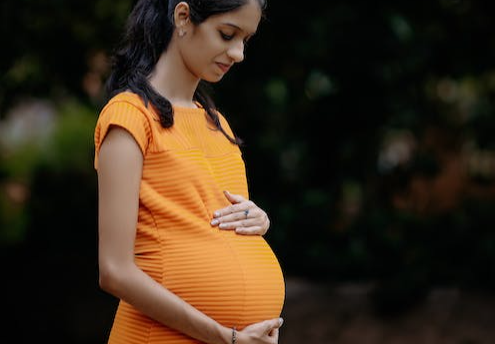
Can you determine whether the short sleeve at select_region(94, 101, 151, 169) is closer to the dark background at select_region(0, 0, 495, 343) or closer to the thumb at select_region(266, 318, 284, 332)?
the thumb at select_region(266, 318, 284, 332)

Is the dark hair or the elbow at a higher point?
the dark hair

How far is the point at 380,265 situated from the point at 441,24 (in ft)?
6.00

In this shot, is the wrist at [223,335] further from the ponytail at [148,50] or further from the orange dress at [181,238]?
the ponytail at [148,50]

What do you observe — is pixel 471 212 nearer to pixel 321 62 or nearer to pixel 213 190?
pixel 321 62

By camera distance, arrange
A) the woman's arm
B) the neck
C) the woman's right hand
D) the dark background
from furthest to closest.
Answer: the dark background < the neck < the woman's right hand < the woman's arm

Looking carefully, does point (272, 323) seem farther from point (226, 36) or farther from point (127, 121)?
point (226, 36)

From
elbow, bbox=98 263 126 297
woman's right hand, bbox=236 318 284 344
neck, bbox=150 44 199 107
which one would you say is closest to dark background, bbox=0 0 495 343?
neck, bbox=150 44 199 107

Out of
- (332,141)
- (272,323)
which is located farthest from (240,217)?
(332,141)

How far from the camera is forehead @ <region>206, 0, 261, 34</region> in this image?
6.97ft

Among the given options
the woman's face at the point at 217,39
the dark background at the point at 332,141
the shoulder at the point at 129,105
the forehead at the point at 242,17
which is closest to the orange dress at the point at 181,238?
the shoulder at the point at 129,105

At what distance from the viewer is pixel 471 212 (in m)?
6.69

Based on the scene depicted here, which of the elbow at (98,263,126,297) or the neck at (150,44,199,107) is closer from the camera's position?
the elbow at (98,263,126,297)

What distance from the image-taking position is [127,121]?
2.00m

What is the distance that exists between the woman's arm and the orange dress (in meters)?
0.04
